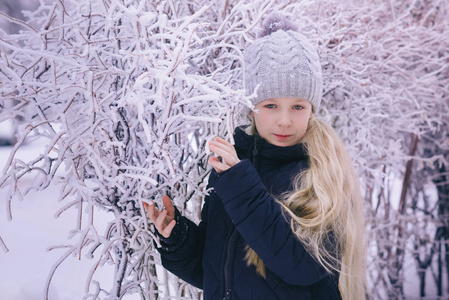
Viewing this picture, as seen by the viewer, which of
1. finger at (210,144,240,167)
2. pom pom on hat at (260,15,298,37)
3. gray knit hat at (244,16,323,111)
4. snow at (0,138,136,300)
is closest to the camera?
finger at (210,144,240,167)

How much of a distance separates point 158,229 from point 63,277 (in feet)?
5.05

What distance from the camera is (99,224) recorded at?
9.59ft

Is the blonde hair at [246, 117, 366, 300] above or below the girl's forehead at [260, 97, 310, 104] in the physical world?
below

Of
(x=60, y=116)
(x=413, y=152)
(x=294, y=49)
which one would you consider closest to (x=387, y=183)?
(x=413, y=152)

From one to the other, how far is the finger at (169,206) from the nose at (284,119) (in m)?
0.49

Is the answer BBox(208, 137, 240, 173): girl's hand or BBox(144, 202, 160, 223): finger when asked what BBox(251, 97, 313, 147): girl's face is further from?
BBox(144, 202, 160, 223): finger

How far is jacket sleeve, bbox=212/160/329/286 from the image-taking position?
133 centimetres

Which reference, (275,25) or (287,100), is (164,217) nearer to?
(287,100)

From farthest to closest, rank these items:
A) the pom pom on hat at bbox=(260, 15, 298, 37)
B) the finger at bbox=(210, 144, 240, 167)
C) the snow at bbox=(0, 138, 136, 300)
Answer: the snow at bbox=(0, 138, 136, 300)
the pom pom on hat at bbox=(260, 15, 298, 37)
the finger at bbox=(210, 144, 240, 167)

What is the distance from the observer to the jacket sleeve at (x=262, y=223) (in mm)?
1330

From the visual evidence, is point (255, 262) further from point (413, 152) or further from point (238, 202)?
point (413, 152)

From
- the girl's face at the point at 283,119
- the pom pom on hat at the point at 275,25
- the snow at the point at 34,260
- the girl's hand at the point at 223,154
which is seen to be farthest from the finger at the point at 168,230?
the snow at the point at 34,260

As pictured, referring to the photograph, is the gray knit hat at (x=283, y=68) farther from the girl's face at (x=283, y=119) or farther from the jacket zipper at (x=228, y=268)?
the jacket zipper at (x=228, y=268)

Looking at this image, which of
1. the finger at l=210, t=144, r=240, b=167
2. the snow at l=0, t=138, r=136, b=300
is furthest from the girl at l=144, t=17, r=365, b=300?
the snow at l=0, t=138, r=136, b=300
